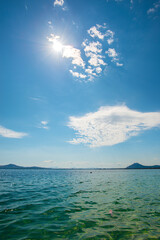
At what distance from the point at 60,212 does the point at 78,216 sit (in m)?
1.99

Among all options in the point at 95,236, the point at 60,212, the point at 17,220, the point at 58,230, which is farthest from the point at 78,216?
the point at 17,220

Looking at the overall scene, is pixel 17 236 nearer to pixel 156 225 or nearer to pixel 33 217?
pixel 33 217

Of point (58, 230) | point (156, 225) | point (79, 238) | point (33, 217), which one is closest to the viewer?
point (79, 238)

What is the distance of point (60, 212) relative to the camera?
12242 millimetres

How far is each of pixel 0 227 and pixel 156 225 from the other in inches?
423

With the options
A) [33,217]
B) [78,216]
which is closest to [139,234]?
[78,216]

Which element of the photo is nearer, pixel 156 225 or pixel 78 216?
pixel 156 225

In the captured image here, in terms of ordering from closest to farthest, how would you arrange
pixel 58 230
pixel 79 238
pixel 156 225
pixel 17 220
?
1. pixel 79 238
2. pixel 58 230
3. pixel 156 225
4. pixel 17 220

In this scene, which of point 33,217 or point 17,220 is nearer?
point 17,220

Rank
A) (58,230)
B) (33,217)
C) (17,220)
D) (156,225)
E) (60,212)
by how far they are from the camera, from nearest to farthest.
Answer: (58,230), (156,225), (17,220), (33,217), (60,212)

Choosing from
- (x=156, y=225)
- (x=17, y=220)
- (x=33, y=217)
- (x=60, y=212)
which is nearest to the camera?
(x=156, y=225)

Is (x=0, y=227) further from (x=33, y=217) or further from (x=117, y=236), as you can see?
(x=117, y=236)

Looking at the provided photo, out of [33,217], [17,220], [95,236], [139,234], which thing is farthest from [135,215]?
[17,220]

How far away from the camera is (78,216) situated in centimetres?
1120
